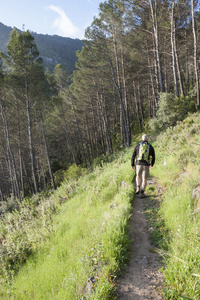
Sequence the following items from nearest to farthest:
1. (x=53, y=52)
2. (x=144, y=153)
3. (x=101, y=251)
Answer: (x=101, y=251), (x=144, y=153), (x=53, y=52)

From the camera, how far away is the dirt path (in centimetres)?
202

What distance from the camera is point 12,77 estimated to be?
14656mm

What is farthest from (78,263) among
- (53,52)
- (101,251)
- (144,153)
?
(53,52)

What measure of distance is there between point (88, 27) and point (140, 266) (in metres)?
19.8

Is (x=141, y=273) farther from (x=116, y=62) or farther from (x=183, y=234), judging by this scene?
(x=116, y=62)

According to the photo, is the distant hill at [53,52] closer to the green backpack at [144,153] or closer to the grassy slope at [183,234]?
the green backpack at [144,153]

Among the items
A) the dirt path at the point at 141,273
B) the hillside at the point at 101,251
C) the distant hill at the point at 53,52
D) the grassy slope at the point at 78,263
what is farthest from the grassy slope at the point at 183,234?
the distant hill at the point at 53,52

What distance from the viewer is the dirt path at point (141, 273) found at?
2.02m

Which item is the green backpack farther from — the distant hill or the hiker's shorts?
the distant hill

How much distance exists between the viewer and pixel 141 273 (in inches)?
92.4

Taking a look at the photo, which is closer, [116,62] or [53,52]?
[116,62]

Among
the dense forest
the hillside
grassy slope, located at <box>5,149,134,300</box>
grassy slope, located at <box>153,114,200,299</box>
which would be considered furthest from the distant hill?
grassy slope, located at <box>5,149,134,300</box>

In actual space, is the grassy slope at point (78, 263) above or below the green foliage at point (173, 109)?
below

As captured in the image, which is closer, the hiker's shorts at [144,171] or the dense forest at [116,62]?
the hiker's shorts at [144,171]
